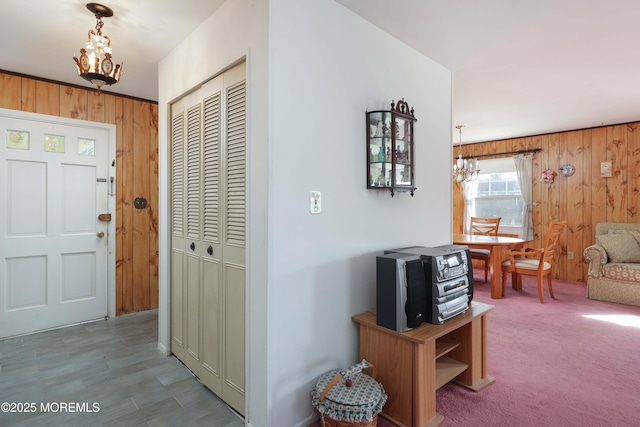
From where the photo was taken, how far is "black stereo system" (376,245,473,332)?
5.87ft

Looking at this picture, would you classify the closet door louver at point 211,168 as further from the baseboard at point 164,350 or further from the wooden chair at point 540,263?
the wooden chair at point 540,263

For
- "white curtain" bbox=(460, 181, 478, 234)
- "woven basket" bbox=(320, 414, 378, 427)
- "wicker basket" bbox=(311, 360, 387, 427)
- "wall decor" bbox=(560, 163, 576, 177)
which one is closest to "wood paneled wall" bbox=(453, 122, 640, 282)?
"wall decor" bbox=(560, 163, 576, 177)

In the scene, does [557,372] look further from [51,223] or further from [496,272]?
[51,223]

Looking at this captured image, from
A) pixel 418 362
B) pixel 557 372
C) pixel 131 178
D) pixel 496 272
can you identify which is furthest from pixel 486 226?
pixel 131 178

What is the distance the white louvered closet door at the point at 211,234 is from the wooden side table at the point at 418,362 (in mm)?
761

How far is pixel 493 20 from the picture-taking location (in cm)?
214

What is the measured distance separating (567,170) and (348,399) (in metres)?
5.55

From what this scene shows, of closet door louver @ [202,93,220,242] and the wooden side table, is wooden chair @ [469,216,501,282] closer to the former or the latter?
the wooden side table

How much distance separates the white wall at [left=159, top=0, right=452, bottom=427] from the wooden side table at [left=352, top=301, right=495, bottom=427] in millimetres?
193

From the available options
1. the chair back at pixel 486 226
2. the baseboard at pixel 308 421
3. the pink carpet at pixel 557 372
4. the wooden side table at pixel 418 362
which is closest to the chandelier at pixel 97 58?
the wooden side table at pixel 418 362

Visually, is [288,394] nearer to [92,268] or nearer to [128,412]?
[128,412]

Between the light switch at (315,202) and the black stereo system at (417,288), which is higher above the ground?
the light switch at (315,202)

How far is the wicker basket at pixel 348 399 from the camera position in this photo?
1.58 meters

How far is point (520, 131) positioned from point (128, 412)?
605 cm
